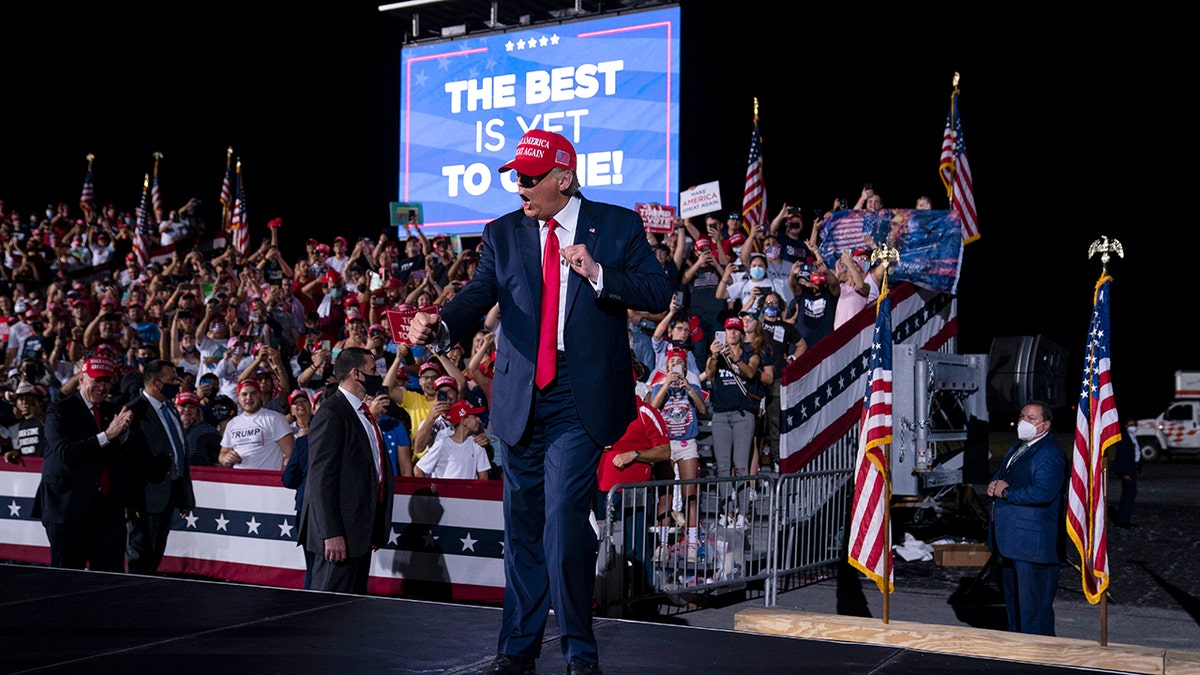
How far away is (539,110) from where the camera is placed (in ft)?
63.9

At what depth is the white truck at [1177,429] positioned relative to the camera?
29.6 meters

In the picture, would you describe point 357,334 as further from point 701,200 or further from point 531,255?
point 531,255

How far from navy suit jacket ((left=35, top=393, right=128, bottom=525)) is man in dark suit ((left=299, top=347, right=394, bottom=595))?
6.79ft

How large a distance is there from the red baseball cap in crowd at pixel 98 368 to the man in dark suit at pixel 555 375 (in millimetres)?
5245

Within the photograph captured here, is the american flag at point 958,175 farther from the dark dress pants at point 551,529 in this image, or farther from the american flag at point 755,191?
the dark dress pants at point 551,529

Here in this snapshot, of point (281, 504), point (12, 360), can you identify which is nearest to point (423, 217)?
point (12, 360)

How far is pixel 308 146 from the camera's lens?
118 feet

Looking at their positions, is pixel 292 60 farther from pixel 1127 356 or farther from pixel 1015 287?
pixel 1127 356

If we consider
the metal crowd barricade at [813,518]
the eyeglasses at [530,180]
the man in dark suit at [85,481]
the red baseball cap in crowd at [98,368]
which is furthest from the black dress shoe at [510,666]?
the metal crowd barricade at [813,518]

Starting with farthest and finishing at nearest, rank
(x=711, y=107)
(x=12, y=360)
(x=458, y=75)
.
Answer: (x=711, y=107), (x=458, y=75), (x=12, y=360)

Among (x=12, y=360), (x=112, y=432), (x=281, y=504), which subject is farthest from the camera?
(x=12, y=360)

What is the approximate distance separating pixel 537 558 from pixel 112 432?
4944 millimetres

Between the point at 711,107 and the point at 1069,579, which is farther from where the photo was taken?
the point at 711,107

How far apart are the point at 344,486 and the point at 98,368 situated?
2.61 meters
